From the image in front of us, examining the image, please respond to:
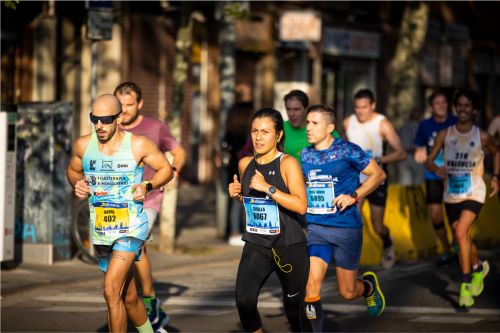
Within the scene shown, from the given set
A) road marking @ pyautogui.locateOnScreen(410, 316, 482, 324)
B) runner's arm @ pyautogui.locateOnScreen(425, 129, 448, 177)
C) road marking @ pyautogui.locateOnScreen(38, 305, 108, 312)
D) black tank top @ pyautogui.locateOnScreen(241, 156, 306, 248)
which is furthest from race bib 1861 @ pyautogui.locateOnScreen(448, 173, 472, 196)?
black tank top @ pyautogui.locateOnScreen(241, 156, 306, 248)

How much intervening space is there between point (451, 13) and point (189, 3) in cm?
2587

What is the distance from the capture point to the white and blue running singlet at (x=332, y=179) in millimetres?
9445

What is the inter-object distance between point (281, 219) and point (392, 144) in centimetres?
517

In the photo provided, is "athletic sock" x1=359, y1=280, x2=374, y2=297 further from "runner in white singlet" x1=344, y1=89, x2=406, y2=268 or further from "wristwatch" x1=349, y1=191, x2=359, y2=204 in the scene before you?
"runner in white singlet" x1=344, y1=89, x2=406, y2=268

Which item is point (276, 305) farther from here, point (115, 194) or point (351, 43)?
point (351, 43)

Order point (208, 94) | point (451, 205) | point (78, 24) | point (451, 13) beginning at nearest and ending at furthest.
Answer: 1. point (451, 205)
2. point (78, 24)
3. point (208, 94)
4. point (451, 13)

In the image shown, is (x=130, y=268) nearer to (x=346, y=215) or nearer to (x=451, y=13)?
(x=346, y=215)

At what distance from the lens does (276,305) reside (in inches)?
452

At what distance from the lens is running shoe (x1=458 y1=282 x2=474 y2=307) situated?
11250 mm

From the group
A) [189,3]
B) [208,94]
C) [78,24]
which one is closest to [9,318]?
[189,3]

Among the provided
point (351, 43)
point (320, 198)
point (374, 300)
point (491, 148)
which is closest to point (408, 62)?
point (491, 148)

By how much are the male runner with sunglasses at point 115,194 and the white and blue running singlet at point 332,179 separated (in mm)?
1398

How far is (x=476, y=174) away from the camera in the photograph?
12.2m

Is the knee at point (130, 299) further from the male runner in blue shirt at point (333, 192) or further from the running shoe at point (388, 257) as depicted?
the running shoe at point (388, 257)
